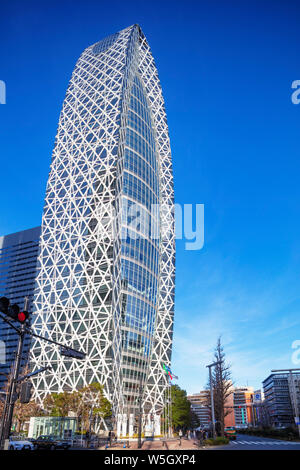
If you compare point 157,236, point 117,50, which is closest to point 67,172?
point 157,236

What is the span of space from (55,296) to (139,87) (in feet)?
186

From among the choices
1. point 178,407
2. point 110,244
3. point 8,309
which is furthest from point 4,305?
point 178,407

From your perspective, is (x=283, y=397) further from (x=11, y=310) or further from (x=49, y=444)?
(x=11, y=310)

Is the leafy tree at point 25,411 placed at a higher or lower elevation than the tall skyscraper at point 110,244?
lower

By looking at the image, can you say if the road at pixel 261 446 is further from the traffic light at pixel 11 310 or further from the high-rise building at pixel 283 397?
the high-rise building at pixel 283 397

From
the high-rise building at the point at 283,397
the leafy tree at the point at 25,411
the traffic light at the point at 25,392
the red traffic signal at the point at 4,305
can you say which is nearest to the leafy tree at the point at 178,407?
the leafy tree at the point at 25,411

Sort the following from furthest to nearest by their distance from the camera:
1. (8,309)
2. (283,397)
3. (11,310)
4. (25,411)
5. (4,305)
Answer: (283,397)
(25,411)
(11,310)
(8,309)
(4,305)

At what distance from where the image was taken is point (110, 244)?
7325 centimetres

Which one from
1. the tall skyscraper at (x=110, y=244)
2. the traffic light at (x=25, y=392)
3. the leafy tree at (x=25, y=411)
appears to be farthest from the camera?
the tall skyscraper at (x=110, y=244)

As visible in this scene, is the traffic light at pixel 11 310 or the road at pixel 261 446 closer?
the traffic light at pixel 11 310

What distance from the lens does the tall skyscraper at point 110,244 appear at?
229 feet

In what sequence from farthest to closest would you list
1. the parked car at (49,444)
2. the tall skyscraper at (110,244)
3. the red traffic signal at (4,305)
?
the tall skyscraper at (110,244) → the parked car at (49,444) → the red traffic signal at (4,305)

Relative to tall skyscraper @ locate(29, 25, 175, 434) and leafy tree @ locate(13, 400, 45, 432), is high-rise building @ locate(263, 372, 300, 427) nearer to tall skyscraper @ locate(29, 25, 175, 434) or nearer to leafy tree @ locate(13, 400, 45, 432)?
tall skyscraper @ locate(29, 25, 175, 434)
